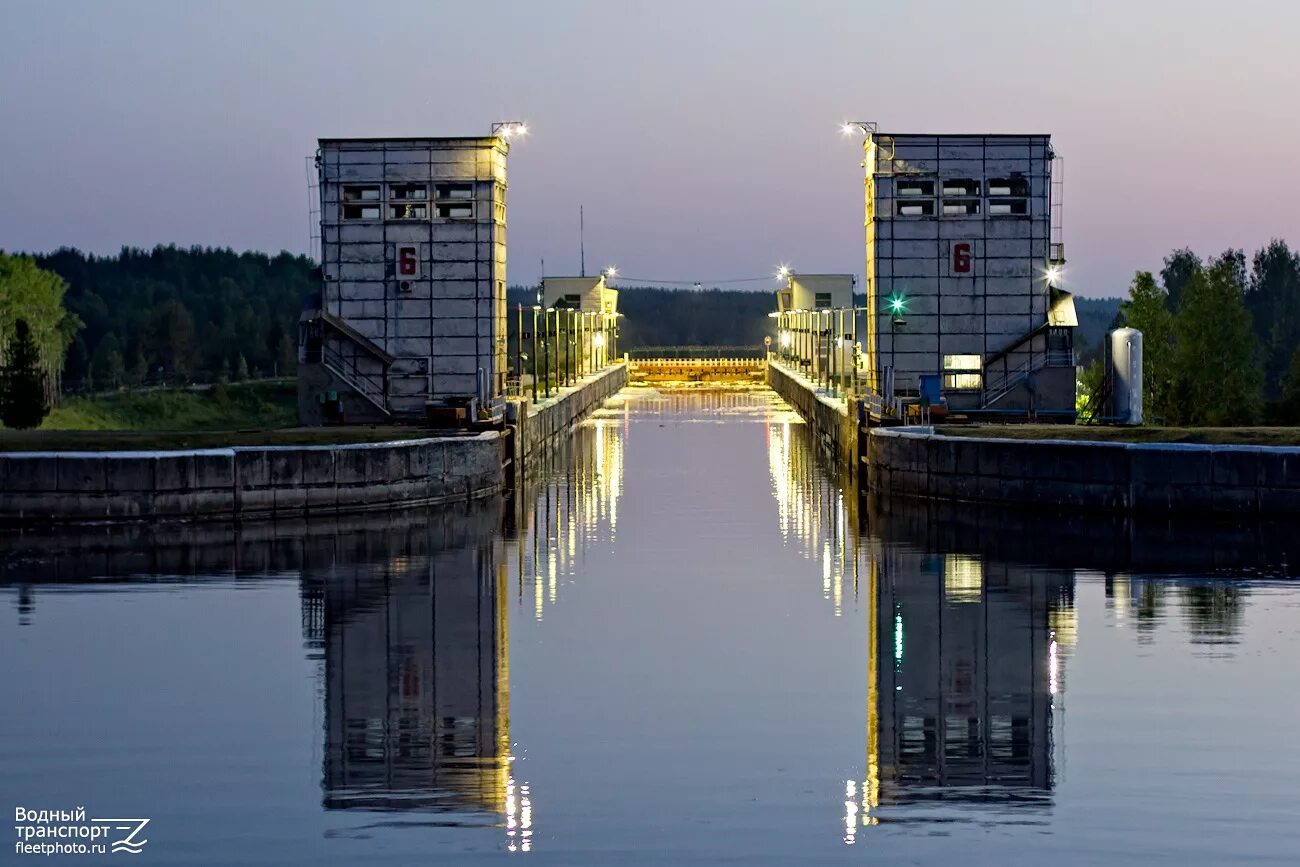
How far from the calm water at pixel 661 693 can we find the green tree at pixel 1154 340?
3113 inches

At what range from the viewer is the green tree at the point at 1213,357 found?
123 m

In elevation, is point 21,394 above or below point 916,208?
below

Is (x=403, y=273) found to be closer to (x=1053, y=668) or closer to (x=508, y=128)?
(x=508, y=128)

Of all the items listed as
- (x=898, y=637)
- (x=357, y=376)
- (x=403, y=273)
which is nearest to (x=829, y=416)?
(x=403, y=273)

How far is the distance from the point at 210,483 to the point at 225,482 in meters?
0.42

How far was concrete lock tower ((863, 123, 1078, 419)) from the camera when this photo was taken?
2729 inches

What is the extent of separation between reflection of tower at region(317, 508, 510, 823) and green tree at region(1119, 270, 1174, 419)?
8748 cm

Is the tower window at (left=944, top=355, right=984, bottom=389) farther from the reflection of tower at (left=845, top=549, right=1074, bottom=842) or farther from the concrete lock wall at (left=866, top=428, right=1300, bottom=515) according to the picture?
the reflection of tower at (left=845, top=549, right=1074, bottom=842)

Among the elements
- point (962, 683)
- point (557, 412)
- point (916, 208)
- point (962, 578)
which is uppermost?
point (916, 208)

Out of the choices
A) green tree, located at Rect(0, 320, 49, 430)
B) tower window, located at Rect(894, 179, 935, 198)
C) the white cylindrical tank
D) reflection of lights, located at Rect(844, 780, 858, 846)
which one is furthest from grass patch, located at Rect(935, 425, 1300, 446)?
green tree, located at Rect(0, 320, 49, 430)

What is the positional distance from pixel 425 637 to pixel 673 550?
1399 centimetres

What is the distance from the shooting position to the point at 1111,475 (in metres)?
49.0

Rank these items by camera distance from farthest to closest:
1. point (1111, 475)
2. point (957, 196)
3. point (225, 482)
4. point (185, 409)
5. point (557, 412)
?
1. point (185, 409)
2. point (557, 412)
3. point (957, 196)
4. point (1111, 475)
5. point (225, 482)

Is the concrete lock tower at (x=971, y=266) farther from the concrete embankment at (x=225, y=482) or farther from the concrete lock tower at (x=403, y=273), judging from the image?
the concrete embankment at (x=225, y=482)
